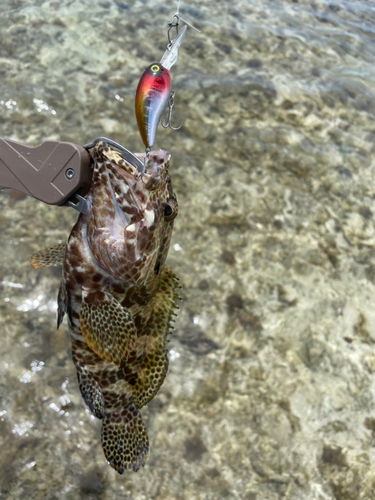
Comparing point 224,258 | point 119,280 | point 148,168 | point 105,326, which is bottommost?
point 224,258

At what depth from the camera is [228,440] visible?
3.06m

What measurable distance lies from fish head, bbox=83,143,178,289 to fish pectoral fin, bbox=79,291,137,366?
15 centimetres

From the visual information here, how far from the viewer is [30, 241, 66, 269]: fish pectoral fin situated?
227cm

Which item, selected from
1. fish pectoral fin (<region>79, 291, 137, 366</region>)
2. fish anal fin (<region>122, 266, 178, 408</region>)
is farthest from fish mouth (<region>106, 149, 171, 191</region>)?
fish anal fin (<region>122, 266, 178, 408</region>)

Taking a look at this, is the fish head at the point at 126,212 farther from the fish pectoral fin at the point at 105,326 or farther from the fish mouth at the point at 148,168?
the fish pectoral fin at the point at 105,326

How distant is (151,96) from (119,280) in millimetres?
831

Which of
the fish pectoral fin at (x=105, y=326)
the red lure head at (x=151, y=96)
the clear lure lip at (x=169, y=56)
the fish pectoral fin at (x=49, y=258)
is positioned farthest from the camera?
the fish pectoral fin at (x=49, y=258)

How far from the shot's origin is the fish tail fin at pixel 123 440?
243cm

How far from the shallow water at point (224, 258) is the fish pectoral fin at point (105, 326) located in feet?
4.19

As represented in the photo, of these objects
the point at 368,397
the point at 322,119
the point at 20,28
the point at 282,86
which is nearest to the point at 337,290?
the point at 368,397

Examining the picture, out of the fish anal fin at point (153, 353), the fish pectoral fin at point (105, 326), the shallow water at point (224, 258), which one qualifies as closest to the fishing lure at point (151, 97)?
the fish pectoral fin at point (105, 326)

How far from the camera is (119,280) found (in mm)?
1943

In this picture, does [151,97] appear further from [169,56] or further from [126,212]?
[126,212]

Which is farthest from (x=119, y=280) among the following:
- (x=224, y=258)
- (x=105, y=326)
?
(x=224, y=258)
